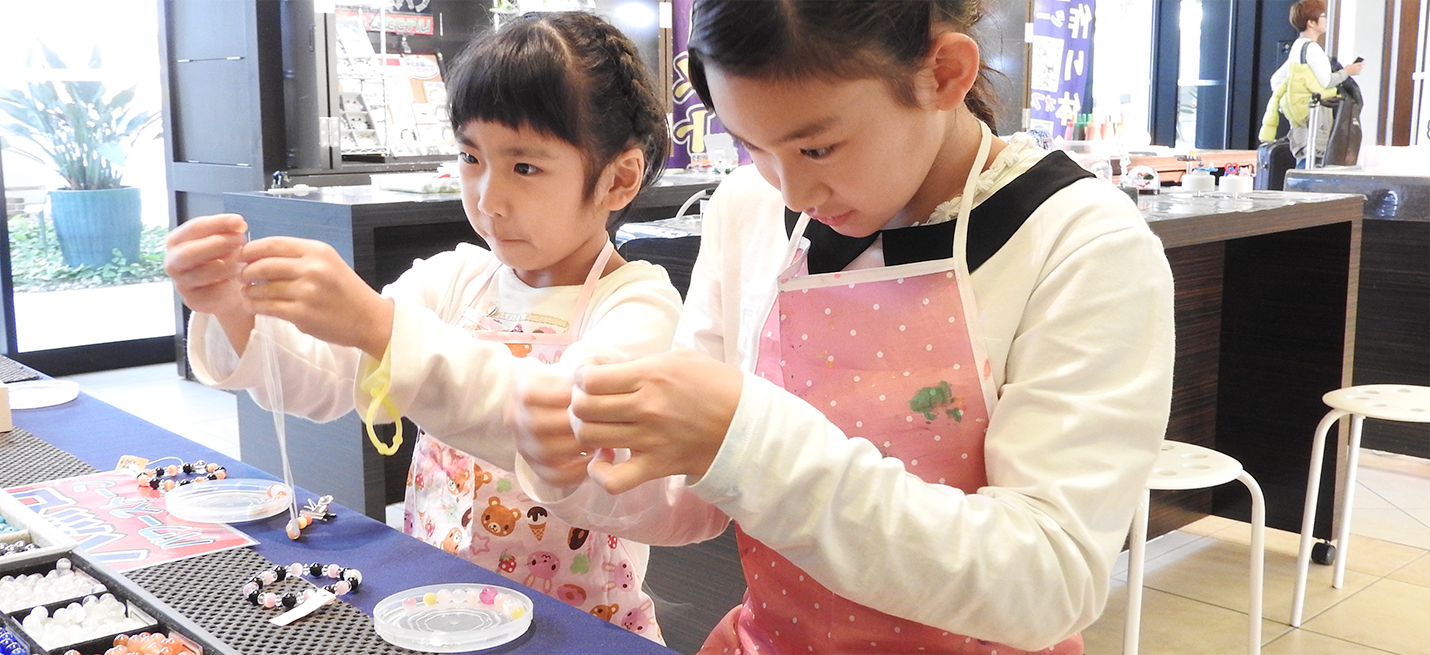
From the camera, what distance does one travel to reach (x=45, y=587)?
1011 mm

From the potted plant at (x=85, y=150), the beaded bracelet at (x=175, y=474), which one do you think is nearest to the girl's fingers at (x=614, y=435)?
the beaded bracelet at (x=175, y=474)

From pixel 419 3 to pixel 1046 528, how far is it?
5016mm

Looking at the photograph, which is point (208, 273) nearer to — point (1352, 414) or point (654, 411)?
point (654, 411)

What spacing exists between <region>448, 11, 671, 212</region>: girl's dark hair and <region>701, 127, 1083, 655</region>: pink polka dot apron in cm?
37

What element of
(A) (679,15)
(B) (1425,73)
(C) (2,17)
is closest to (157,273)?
(C) (2,17)

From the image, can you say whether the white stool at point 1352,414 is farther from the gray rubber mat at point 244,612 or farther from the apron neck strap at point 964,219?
the gray rubber mat at point 244,612

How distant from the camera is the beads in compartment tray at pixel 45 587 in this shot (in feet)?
3.23

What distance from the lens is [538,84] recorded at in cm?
126

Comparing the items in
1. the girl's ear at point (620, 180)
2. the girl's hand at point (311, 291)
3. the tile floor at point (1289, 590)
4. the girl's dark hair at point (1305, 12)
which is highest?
the girl's dark hair at point (1305, 12)

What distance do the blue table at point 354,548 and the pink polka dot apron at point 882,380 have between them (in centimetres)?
15

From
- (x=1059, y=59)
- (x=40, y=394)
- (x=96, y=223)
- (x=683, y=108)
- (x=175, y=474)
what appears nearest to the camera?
(x=175, y=474)

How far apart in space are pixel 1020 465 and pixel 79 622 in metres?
0.74

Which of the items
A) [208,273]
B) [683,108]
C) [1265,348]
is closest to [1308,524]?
[1265,348]

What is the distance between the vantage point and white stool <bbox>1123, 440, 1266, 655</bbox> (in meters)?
2.11
